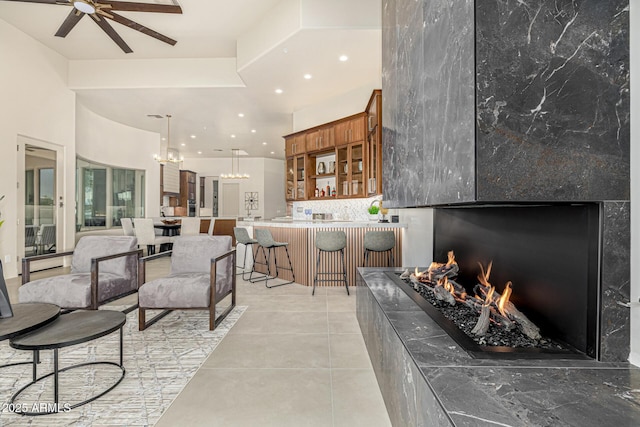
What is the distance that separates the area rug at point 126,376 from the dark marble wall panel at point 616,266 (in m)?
2.16

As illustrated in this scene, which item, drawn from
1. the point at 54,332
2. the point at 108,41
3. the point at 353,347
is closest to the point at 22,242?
the point at 108,41

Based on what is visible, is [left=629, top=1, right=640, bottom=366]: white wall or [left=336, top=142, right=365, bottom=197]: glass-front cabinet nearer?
[left=629, top=1, right=640, bottom=366]: white wall

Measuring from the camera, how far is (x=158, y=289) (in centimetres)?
300

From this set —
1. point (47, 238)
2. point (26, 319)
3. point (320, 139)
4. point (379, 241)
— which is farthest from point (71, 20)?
point (379, 241)

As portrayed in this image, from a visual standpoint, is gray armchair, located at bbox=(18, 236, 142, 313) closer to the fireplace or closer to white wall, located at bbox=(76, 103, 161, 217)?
the fireplace

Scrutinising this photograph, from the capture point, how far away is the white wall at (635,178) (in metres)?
1.18

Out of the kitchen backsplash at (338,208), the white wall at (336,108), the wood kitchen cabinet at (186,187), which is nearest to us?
the white wall at (336,108)

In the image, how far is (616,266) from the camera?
122 centimetres

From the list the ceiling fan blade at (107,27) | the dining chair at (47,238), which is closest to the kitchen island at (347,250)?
the ceiling fan blade at (107,27)

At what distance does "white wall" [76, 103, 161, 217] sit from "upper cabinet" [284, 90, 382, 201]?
4.56m

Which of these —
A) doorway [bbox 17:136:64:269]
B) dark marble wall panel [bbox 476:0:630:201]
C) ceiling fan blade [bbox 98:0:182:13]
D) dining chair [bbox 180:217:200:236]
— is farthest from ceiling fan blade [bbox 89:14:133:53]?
dark marble wall panel [bbox 476:0:630:201]

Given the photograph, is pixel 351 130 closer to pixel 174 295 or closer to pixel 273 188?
pixel 174 295

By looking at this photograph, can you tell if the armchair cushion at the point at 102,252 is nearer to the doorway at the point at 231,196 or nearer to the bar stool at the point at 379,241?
the bar stool at the point at 379,241

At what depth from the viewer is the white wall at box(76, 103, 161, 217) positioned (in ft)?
24.7
